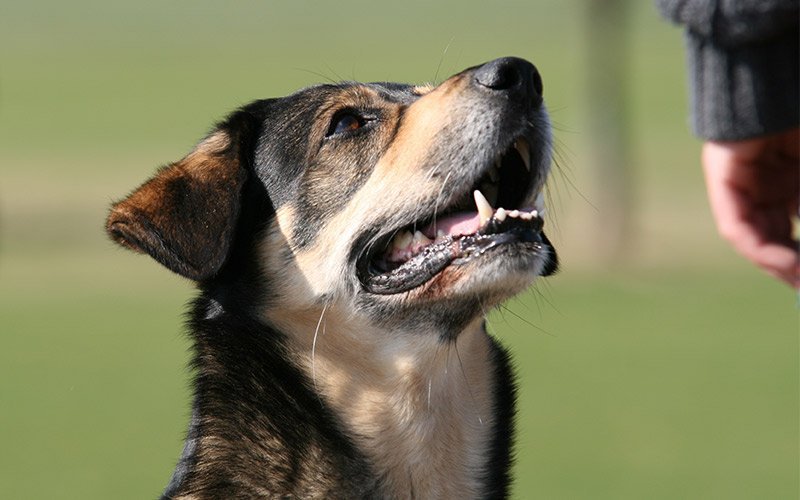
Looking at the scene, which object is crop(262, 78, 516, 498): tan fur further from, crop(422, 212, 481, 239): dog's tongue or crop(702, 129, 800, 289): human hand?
crop(702, 129, 800, 289): human hand

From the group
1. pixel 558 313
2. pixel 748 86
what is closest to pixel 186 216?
pixel 748 86

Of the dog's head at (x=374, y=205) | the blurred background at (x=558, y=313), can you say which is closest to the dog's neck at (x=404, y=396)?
the dog's head at (x=374, y=205)

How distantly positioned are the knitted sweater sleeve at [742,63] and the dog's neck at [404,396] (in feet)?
6.42

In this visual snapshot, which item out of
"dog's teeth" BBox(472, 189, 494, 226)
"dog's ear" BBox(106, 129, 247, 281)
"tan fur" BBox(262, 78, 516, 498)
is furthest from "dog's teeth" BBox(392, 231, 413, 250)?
"dog's ear" BBox(106, 129, 247, 281)

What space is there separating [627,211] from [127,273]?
852cm

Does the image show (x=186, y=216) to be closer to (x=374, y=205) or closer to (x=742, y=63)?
(x=374, y=205)

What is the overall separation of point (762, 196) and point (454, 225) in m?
1.76

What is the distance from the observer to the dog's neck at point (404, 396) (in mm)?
5086

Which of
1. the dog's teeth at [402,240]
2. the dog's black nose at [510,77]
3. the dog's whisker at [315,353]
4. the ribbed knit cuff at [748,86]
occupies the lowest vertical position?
the dog's whisker at [315,353]

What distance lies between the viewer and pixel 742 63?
3.28 metres

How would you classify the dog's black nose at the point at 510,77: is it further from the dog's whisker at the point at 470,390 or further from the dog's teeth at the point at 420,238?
the dog's whisker at the point at 470,390

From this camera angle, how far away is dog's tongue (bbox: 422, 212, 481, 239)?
508 cm

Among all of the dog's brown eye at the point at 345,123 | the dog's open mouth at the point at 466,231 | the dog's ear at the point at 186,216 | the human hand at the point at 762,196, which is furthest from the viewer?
the dog's brown eye at the point at 345,123

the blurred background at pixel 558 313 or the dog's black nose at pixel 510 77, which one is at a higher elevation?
the dog's black nose at pixel 510 77
